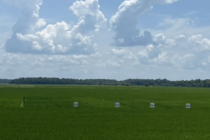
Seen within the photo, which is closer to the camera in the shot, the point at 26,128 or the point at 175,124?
the point at 26,128

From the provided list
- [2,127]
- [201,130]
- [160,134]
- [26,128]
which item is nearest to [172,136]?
[160,134]

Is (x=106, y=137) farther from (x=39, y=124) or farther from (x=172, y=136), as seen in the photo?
(x=39, y=124)

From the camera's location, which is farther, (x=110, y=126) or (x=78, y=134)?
(x=110, y=126)

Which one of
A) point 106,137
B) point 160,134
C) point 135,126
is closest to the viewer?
point 106,137

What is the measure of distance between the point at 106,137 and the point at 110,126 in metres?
3.79

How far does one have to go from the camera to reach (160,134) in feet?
58.0

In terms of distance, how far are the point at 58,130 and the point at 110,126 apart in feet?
10.4

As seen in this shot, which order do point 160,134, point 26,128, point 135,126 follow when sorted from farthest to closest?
point 135,126 → point 26,128 → point 160,134

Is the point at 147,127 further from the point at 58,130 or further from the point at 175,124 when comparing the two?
the point at 58,130

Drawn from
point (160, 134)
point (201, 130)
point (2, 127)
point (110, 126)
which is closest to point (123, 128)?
point (110, 126)

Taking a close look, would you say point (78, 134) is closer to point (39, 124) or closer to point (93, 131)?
point (93, 131)

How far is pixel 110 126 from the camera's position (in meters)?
20.3

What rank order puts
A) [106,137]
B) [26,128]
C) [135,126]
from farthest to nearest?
1. [135,126]
2. [26,128]
3. [106,137]

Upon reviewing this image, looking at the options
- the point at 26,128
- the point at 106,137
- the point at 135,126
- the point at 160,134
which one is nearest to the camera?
the point at 106,137
